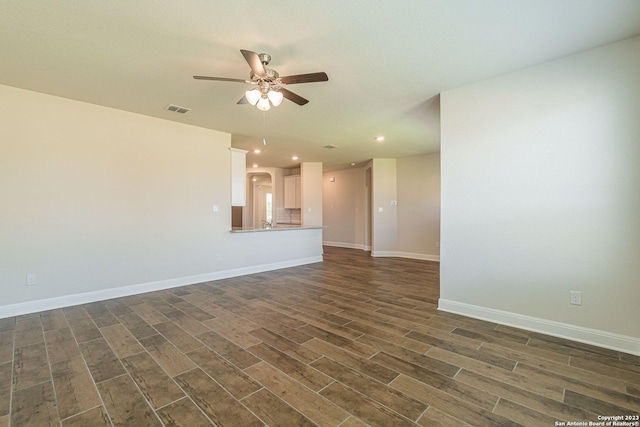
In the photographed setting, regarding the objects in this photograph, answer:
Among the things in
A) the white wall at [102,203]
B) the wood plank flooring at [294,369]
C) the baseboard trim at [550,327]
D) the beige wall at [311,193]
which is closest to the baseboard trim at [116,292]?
the white wall at [102,203]

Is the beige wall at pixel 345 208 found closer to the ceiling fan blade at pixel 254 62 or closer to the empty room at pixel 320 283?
the empty room at pixel 320 283

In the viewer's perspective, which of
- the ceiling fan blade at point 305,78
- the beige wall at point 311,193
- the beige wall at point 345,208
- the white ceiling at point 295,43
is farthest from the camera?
the beige wall at point 345,208

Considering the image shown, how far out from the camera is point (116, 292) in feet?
12.8

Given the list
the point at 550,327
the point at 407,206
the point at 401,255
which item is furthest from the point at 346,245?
the point at 550,327

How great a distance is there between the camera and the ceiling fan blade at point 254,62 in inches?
83.5

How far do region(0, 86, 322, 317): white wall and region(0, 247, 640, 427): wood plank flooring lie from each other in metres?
0.56

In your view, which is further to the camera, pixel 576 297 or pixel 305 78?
pixel 576 297

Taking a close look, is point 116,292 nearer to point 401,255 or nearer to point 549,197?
point 549,197

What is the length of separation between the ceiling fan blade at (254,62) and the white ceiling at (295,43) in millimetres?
236

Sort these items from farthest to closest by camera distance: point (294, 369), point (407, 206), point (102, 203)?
point (407, 206) < point (102, 203) < point (294, 369)

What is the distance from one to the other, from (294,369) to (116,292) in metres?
3.19

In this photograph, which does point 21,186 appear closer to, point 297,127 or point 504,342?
point 297,127

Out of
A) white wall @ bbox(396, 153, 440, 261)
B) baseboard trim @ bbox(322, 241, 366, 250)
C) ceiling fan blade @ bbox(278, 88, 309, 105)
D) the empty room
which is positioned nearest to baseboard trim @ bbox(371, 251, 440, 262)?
white wall @ bbox(396, 153, 440, 261)

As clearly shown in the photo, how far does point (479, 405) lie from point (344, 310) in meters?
1.81
